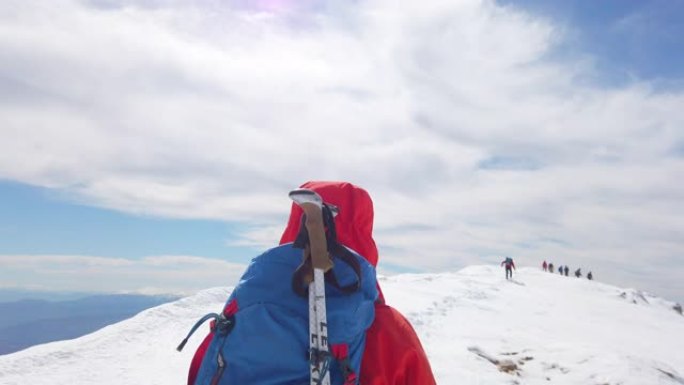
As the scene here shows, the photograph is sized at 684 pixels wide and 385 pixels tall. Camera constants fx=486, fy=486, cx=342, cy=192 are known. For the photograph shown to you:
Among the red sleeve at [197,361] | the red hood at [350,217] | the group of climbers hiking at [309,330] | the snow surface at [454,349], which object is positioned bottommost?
the snow surface at [454,349]

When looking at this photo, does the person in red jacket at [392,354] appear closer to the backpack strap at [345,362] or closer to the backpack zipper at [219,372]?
the backpack strap at [345,362]

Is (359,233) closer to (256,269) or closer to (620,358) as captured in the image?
(256,269)

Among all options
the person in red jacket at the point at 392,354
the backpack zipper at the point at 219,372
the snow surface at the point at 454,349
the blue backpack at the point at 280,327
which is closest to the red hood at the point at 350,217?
the person in red jacket at the point at 392,354

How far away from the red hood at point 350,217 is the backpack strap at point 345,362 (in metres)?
0.85

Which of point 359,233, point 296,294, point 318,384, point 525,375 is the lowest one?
point 525,375

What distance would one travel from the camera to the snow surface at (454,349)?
324 inches

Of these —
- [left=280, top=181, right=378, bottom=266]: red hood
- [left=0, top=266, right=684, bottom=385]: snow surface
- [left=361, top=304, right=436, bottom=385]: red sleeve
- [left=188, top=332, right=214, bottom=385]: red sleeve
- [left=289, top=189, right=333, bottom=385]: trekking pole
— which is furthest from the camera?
[left=0, top=266, right=684, bottom=385]: snow surface

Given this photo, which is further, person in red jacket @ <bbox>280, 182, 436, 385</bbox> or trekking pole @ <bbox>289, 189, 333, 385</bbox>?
person in red jacket @ <bbox>280, 182, 436, 385</bbox>

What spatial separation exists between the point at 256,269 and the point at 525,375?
32.3 ft

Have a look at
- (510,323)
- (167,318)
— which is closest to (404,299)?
(510,323)

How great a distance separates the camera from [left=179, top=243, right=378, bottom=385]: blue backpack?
7.32 feet

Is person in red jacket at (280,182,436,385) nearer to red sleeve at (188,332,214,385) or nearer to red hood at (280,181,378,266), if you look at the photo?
red hood at (280,181,378,266)

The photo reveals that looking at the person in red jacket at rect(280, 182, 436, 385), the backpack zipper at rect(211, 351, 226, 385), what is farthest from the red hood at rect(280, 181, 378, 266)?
the backpack zipper at rect(211, 351, 226, 385)

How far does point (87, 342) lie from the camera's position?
9391 millimetres
